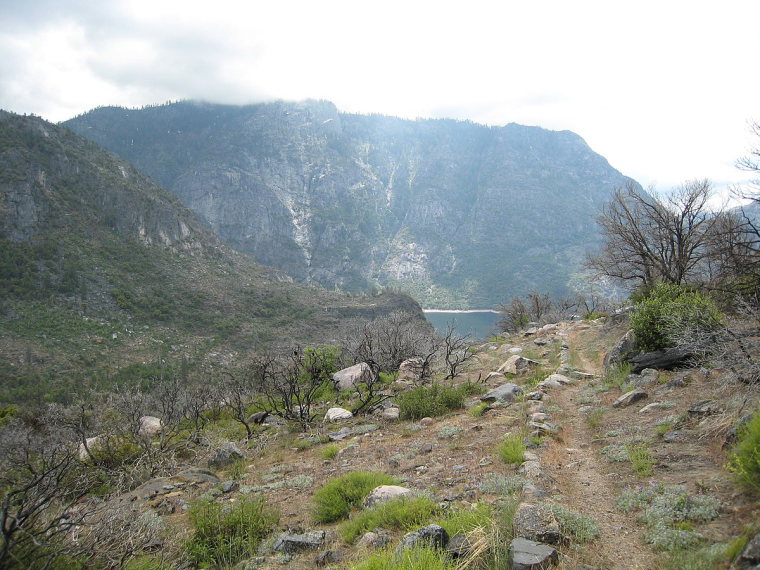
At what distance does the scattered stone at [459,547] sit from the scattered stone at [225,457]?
7.94m

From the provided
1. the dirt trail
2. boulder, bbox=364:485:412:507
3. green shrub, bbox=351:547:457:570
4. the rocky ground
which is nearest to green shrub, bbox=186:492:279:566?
the rocky ground

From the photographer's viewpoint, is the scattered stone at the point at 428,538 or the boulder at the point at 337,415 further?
the boulder at the point at 337,415

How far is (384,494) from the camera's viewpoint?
587 cm

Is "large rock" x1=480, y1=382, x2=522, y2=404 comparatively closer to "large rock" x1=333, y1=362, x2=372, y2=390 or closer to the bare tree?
"large rock" x1=333, y1=362, x2=372, y2=390

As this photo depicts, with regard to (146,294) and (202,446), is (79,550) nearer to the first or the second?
(202,446)

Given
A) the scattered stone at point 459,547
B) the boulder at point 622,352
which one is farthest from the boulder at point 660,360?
the scattered stone at point 459,547

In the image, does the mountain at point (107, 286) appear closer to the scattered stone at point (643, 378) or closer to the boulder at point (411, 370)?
the boulder at point (411, 370)

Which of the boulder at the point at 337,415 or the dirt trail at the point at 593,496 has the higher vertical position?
the dirt trail at the point at 593,496

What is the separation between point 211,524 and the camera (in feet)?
18.6

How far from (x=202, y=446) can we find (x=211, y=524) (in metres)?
7.67

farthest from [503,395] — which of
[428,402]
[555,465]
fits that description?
[555,465]

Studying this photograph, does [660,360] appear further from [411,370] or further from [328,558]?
[328,558]

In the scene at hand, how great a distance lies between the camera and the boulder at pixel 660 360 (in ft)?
35.1

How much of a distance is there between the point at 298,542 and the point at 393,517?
4.00ft
